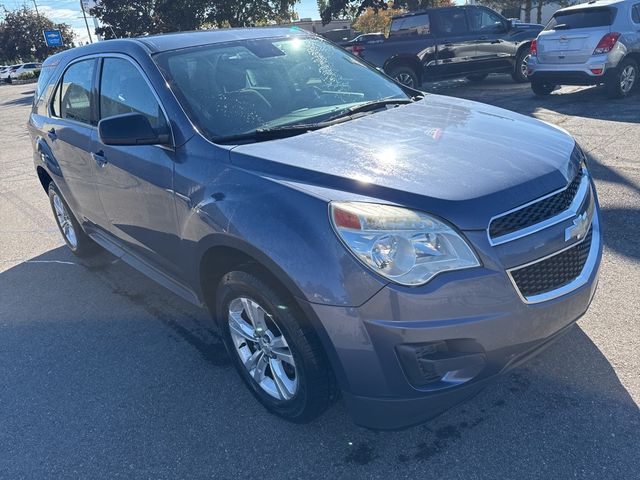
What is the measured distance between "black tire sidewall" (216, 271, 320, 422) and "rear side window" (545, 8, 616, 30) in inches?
365

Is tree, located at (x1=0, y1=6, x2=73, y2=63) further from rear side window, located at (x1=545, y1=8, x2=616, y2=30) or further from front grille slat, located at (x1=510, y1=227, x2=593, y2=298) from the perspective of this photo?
front grille slat, located at (x1=510, y1=227, x2=593, y2=298)

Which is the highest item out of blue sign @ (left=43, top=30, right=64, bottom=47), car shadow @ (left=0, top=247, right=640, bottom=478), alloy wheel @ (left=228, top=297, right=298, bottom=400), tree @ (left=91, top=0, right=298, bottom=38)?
blue sign @ (left=43, top=30, right=64, bottom=47)

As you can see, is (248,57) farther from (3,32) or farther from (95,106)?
(3,32)

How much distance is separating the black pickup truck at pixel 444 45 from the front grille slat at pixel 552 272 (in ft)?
33.6

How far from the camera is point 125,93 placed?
3.39 metres

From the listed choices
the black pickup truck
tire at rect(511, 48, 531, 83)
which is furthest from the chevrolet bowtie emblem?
tire at rect(511, 48, 531, 83)

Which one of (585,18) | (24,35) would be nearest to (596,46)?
(585,18)

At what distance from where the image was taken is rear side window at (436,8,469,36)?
11.9 metres

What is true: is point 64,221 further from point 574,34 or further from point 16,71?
point 16,71

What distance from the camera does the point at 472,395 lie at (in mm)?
2162

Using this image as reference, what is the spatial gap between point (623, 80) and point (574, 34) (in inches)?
46.7

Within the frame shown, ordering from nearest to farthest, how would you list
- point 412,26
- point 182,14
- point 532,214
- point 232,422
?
point 532,214, point 232,422, point 412,26, point 182,14

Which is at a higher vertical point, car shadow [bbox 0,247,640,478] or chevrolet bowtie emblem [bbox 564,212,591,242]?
chevrolet bowtie emblem [bbox 564,212,591,242]

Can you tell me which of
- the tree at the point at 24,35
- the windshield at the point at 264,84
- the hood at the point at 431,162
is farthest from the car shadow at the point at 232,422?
the tree at the point at 24,35
